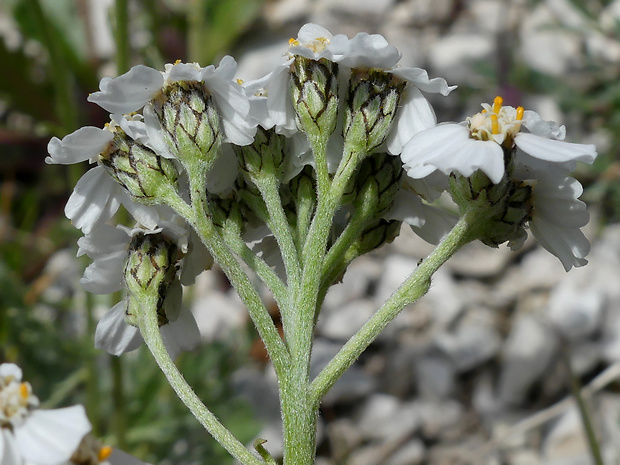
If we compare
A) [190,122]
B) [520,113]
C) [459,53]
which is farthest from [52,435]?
[459,53]

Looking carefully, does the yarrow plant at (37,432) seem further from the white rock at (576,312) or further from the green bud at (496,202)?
the white rock at (576,312)

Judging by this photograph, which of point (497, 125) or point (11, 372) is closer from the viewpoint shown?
point (11, 372)

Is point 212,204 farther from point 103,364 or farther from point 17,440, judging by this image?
point 103,364

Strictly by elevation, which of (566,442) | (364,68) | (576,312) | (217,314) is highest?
(364,68)

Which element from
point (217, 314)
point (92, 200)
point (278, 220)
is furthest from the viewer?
point (217, 314)

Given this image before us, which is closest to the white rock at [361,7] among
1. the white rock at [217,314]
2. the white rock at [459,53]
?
the white rock at [459,53]

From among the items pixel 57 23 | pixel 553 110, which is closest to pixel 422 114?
pixel 553 110

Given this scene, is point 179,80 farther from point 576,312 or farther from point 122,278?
point 576,312

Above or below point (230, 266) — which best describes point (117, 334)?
below
